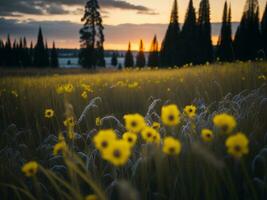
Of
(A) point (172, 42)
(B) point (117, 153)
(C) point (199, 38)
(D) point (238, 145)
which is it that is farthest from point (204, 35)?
(B) point (117, 153)

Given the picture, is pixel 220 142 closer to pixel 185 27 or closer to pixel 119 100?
pixel 119 100

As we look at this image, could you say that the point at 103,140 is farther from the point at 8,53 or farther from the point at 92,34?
the point at 8,53

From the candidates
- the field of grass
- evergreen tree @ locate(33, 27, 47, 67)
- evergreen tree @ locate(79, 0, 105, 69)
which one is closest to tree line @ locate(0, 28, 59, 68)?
evergreen tree @ locate(33, 27, 47, 67)

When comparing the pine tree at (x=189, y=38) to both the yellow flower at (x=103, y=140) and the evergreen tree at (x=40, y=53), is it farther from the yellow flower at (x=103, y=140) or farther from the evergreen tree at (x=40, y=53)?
the yellow flower at (x=103, y=140)

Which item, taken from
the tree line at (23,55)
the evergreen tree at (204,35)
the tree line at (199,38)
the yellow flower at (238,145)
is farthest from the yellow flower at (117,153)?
the tree line at (23,55)

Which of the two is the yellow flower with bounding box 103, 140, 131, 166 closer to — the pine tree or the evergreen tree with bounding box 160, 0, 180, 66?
the pine tree

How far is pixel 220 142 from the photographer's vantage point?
6.52 feet

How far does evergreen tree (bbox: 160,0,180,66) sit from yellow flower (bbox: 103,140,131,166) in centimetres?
3711

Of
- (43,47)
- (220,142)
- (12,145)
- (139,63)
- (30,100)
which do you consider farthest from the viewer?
(139,63)

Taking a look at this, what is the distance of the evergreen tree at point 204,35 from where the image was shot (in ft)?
115

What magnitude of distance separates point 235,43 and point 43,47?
3662 centimetres

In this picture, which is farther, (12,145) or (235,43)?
(235,43)

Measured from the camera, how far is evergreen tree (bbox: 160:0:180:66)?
123 ft

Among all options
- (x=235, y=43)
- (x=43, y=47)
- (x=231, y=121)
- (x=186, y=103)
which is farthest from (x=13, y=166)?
(x=43, y=47)
